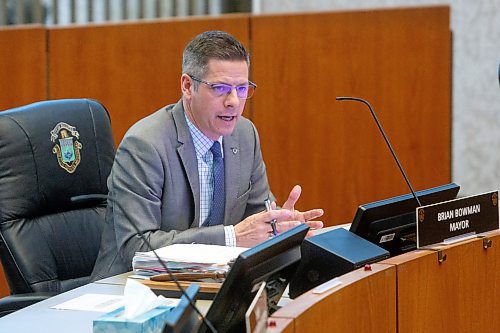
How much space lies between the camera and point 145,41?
4.88 m

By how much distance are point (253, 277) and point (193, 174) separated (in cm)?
109

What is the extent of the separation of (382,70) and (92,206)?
6.57ft

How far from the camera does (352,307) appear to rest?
203 centimetres

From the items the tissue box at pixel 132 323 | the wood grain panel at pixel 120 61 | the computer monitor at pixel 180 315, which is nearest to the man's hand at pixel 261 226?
the tissue box at pixel 132 323

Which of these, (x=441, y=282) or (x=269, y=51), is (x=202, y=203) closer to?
(x=441, y=282)

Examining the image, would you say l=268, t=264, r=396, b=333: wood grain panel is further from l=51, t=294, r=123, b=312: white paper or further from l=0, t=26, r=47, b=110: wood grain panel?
l=0, t=26, r=47, b=110: wood grain panel

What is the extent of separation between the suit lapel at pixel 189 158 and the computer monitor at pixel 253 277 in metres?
0.81

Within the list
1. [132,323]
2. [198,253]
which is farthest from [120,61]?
[132,323]

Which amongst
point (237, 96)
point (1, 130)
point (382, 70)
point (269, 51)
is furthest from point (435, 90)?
point (1, 130)

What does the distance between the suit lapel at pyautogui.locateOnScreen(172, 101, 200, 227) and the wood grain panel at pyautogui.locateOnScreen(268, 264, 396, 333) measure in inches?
35.8

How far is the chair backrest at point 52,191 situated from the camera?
300 centimetres

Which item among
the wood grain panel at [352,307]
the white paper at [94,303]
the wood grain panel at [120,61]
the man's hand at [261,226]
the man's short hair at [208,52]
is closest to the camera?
the wood grain panel at [352,307]

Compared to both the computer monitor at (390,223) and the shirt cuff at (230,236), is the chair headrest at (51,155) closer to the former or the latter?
the shirt cuff at (230,236)

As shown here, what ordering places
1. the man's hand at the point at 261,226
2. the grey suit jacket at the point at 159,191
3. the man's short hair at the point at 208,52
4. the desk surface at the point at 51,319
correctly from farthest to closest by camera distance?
the man's short hair at the point at 208,52 → the grey suit jacket at the point at 159,191 → the man's hand at the point at 261,226 → the desk surface at the point at 51,319
